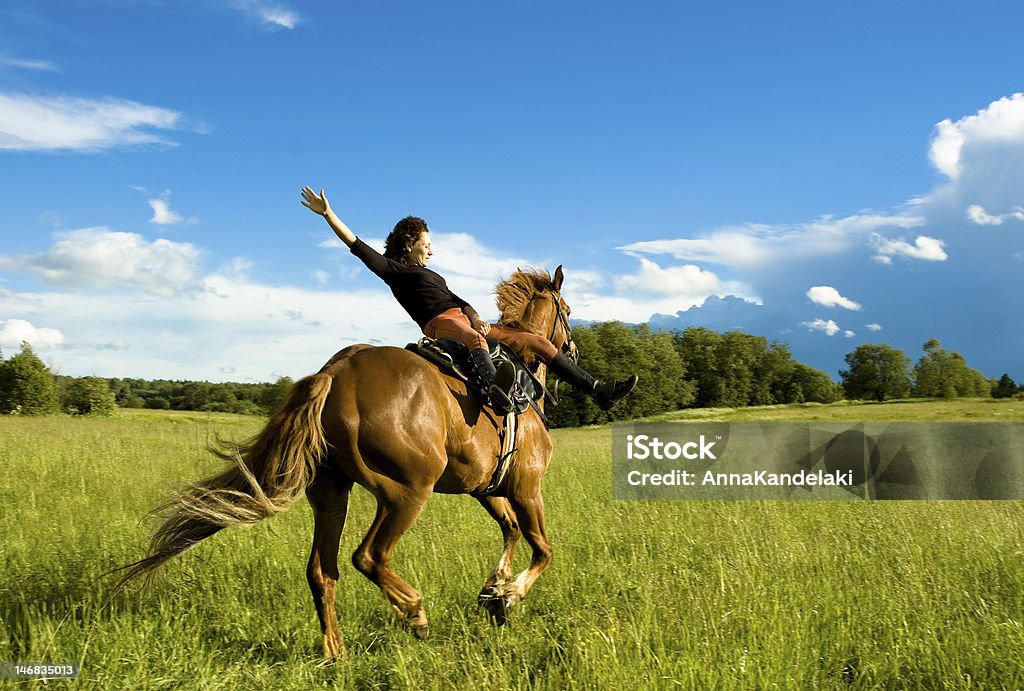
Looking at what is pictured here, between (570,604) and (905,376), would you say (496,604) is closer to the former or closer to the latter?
(570,604)

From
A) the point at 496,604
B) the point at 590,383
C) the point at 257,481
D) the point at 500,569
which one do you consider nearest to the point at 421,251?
the point at 590,383

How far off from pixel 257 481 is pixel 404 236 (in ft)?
6.54

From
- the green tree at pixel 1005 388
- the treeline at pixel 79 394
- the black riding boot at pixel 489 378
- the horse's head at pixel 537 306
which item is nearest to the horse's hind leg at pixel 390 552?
the black riding boot at pixel 489 378

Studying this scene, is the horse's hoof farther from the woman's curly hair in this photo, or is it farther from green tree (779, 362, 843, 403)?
green tree (779, 362, 843, 403)

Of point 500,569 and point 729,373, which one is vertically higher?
point 729,373

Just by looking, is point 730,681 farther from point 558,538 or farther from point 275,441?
point 558,538

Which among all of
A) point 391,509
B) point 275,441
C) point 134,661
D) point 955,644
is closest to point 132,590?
point 134,661

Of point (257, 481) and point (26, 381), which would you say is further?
point (26, 381)

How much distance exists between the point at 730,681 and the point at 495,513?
2579 millimetres

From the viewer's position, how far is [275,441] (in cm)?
444

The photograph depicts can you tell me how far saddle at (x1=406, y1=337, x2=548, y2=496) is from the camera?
16.5 ft

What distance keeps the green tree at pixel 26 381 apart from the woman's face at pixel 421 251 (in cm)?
4754

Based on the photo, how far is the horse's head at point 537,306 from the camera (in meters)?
6.08

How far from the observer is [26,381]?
45062mm
